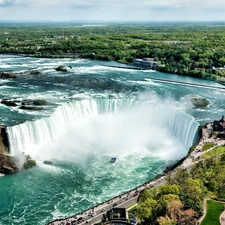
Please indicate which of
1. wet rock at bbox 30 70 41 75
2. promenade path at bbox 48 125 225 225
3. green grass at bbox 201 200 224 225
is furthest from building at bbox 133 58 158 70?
green grass at bbox 201 200 224 225

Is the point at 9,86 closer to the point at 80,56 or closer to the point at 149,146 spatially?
the point at 149,146

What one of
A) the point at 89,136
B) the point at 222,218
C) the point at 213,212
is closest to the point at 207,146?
the point at 213,212

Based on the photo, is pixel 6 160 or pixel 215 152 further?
pixel 215 152

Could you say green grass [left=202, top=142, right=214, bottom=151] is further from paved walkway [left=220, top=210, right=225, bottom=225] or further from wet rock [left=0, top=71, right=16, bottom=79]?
wet rock [left=0, top=71, right=16, bottom=79]

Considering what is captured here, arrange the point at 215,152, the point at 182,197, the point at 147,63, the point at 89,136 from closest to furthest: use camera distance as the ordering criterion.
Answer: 1. the point at 182,197
2. the point at 215,152
3. the point at 89,136
4. the point at 147,63

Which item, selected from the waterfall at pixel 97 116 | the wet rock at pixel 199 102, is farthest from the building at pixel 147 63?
the waterfall at pixel 97 116

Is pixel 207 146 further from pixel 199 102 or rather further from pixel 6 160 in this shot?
pixel 6 160

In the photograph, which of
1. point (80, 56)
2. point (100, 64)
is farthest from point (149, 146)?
point (80, 56)
